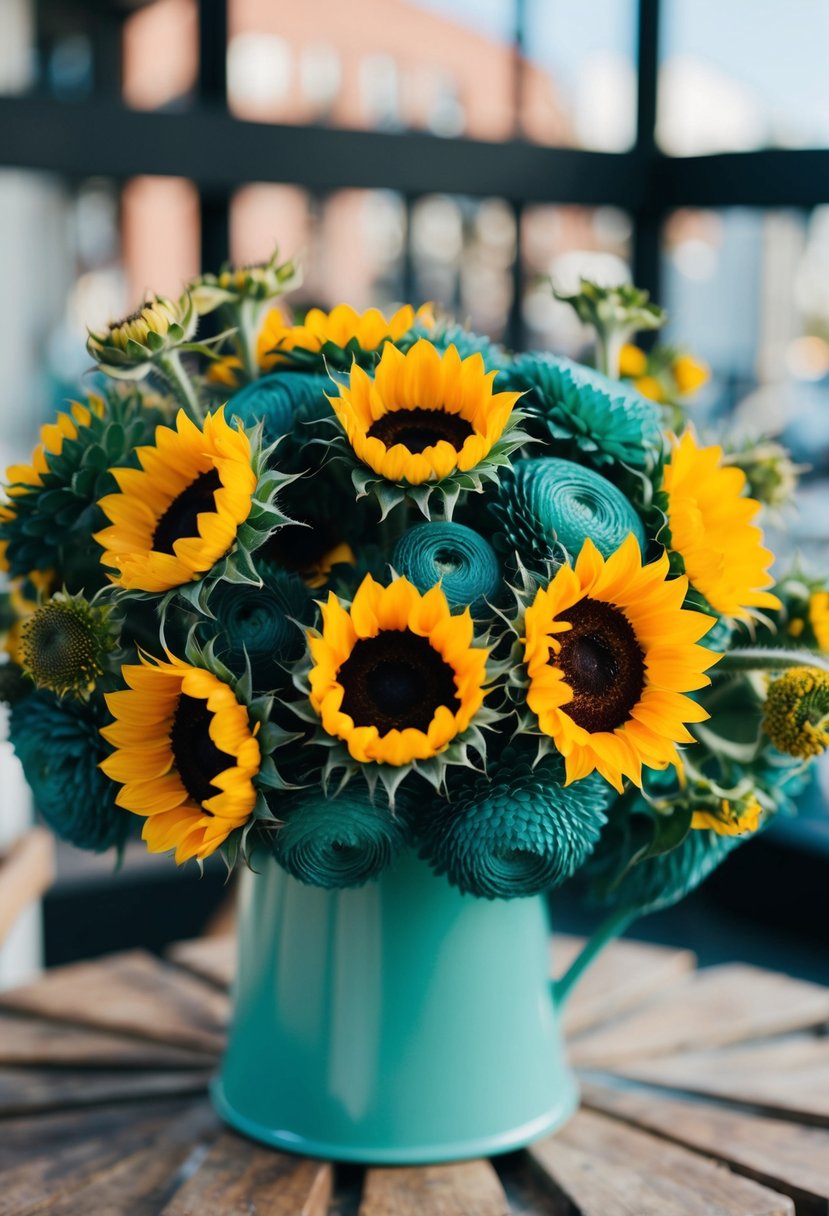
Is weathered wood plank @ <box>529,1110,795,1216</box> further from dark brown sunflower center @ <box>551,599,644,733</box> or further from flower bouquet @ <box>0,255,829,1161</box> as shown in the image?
dark brown sunflower center @ <box>551,599,644,733</box>

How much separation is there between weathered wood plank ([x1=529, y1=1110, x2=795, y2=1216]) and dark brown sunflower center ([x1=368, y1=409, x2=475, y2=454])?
1.44ft

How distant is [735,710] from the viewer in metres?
0.75

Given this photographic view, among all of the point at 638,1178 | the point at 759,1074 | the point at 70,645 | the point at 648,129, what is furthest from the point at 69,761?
the point at 648,129

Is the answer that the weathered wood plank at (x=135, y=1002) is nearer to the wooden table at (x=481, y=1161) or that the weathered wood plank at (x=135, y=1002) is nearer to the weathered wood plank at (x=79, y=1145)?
the wooden table at (x=481, y=1161)

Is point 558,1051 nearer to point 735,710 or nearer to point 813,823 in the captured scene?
point 735,710

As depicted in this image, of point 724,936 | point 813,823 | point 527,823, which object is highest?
point 527,823

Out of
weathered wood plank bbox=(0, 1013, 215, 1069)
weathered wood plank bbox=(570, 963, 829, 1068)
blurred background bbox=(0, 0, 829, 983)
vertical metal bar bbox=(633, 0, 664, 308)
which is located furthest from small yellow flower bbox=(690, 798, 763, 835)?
vertical metal bar bbox=(633, 0, 664, 308)

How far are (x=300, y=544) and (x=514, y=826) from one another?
7.5 inches

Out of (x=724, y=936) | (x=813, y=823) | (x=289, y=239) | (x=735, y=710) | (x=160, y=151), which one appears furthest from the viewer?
(x=289, y=239)

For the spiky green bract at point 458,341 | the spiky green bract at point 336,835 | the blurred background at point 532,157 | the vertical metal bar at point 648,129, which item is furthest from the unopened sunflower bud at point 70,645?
the vertical metal bar at point 648,129

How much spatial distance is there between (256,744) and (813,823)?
1646mm

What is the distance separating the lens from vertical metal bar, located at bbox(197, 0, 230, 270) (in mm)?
1695

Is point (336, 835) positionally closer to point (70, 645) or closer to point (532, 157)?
point (70, 645)

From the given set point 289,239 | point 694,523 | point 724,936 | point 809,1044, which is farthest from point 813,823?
point 289,239
